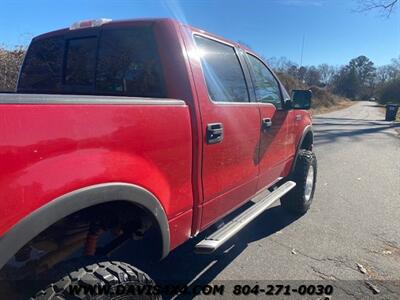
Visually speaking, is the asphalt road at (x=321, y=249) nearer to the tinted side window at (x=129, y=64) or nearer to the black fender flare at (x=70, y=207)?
the black fender flare at (x=70, y=207)

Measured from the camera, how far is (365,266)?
4.13m

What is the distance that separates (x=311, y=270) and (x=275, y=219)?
1532 millimetres

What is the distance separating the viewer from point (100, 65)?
3195 mm

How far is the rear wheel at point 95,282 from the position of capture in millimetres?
1990

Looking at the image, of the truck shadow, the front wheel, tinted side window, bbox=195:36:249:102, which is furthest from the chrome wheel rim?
tinted side window, bbox=195:36:249:102

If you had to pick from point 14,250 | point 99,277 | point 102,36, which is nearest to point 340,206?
point 102,36

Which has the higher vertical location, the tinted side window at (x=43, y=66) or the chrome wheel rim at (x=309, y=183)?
the tinted side window at (x=43, y=66)

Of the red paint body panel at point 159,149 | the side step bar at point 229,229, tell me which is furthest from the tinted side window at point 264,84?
the side step bar at point 229,229

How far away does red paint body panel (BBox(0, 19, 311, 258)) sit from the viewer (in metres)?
1.68

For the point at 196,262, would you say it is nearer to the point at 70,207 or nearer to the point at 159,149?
the point at 159,149

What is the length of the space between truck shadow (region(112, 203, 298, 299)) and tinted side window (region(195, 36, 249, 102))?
1.15 metres

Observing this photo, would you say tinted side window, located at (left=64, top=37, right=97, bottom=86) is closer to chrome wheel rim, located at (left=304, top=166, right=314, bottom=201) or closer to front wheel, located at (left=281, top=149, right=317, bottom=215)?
front wheel, located at (left=281, top=149, right=317, bottom=215)

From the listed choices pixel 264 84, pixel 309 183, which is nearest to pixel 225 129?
pixel 264 84

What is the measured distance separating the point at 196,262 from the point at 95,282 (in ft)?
6.94
